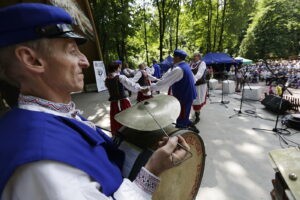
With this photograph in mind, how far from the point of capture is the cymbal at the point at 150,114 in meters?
1.23

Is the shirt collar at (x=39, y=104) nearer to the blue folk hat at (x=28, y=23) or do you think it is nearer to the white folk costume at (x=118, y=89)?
the blue folk hat at (x=28, y=23)

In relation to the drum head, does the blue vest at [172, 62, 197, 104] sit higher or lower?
higher

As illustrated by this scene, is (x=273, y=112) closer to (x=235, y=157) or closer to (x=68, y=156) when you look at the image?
(x=235, y=157)

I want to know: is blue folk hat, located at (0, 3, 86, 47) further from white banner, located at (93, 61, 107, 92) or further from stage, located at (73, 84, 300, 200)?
white banner, located at (93, 61, 107, 92)

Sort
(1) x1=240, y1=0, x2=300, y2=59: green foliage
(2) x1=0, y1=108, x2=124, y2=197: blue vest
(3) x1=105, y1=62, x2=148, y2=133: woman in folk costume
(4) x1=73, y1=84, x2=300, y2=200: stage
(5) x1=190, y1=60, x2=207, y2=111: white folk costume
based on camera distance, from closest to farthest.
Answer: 1. (2) x1=0, y1=108, x2=124, y2=197: blue vest
2. (4) x1=73, y1=84, x2=300, y2=200: stage
3. (3) x1=105, y1=62, x2=148, y2=133: woman in folk costume
4. (5) x1=190, y1=60, x2=207, y2=111: white folk costume
5. (1) x1=240, y1=0, x2=300, y2=59: green foliage

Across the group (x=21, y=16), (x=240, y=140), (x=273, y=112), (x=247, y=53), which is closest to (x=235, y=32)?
(x=247, y=53)

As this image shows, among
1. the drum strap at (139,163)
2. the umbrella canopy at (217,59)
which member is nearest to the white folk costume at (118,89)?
the drum strap at (139,163)

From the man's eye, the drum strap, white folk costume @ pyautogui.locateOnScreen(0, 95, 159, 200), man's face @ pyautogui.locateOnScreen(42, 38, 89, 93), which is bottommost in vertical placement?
the drum strap

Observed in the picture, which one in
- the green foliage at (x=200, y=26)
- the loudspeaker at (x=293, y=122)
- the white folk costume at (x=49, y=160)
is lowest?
the loudspeaker at (x=293, y=122)

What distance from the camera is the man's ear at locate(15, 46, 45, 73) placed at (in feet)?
2.03

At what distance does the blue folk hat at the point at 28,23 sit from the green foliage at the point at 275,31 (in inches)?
1141

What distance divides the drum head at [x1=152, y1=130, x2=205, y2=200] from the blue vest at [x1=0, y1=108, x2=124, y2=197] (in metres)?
0.70

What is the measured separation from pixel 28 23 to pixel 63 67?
0.20 m

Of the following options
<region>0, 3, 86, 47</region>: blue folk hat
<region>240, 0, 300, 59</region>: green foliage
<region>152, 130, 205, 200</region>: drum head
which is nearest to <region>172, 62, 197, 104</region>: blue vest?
<region>152, 130, 205, 200</region>: drum head
